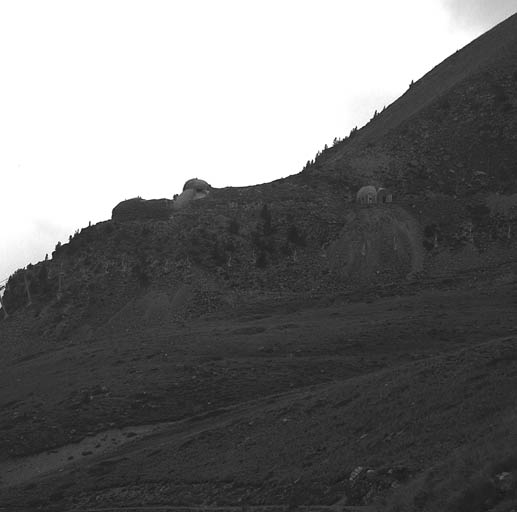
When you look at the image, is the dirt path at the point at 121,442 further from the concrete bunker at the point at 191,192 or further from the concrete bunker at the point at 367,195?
the concrete bunker at the point at 191,192

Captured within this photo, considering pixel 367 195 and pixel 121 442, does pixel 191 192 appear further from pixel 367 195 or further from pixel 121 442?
pixel 121 442

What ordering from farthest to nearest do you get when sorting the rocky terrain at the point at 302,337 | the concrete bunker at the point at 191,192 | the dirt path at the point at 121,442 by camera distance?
the concrete bunker at the point at 191,192 < the dirt path at the point at 121,442 < the rocky terrain at the point at 302,337

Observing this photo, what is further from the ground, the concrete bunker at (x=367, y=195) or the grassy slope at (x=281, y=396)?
the concrete bunker at (x=367, y=195)

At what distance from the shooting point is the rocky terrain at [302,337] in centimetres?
3117

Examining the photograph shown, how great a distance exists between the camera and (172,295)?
104688mm

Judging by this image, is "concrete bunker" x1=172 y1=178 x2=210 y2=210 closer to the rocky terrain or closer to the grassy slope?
the rocky terrain

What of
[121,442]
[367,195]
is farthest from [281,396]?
[367,195]

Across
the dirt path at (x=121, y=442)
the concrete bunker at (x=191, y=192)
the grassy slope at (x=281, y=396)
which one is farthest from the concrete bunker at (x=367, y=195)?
the dirt path at (x=121, y=442)

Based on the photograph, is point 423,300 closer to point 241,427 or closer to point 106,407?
point 106,407

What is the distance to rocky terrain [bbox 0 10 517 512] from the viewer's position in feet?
102

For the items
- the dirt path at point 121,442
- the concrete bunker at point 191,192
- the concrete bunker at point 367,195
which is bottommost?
the dirt path at point 121,442

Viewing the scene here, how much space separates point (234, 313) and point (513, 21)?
114m

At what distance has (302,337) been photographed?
76062mm

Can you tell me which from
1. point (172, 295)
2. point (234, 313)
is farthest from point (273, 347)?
point (172, 295)
